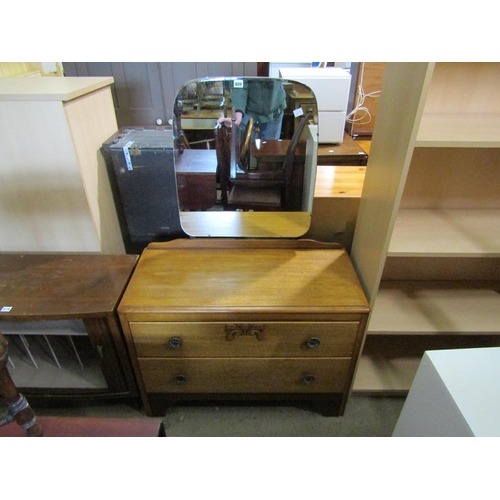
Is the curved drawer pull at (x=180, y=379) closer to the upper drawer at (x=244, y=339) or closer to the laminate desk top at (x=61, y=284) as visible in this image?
the upper drawer at (x=244, y=339)

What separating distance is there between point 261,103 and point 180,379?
112 cm

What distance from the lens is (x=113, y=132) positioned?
1.42 metres

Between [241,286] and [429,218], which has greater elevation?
[429,218]

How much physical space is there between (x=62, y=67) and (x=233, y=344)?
228 cm

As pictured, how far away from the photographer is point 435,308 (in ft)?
4.13

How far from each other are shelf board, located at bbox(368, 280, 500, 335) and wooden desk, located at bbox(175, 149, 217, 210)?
2.75ft

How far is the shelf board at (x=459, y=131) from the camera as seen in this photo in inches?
32.0

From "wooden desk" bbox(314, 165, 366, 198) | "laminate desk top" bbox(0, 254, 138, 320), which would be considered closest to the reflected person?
"wooden desk" bbox(314, 165, 366, 198)

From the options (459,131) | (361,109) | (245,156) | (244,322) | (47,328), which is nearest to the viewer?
(459,131)

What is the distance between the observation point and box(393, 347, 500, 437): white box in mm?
706

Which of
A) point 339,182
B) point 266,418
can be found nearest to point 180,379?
point 266,418

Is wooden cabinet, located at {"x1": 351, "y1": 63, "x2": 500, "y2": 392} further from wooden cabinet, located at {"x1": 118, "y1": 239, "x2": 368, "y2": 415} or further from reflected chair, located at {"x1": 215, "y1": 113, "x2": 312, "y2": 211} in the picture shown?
reflected chair, located at {"x1": 215, "y1": 113, "x2": 312, "y2": 211}

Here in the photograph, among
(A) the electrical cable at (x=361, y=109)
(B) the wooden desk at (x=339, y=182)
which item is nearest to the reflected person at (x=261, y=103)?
(B) the wooden desk at (x=339, y=182)

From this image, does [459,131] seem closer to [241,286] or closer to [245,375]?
[241,286]
